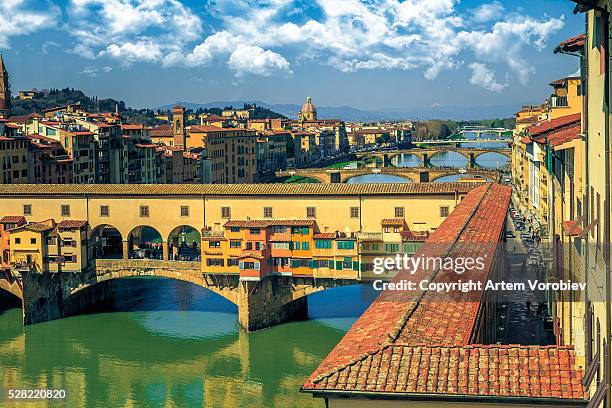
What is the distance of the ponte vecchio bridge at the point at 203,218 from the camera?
23.2 meters

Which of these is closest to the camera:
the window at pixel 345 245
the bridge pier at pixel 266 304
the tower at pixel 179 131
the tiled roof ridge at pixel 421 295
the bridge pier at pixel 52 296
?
the tiled roof ridge at pixel 421 295

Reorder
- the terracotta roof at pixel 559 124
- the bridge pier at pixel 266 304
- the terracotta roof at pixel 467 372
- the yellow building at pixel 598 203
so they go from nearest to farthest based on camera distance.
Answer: the yellow building at pixel 598 203 → the terracotta roof at pixel 467 372 → the terracotta roof at pixel 559 124 → the bridge pier at pixel 266 304

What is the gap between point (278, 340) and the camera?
21.5 metres

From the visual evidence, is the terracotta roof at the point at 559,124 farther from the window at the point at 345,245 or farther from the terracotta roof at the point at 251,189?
the terracotta roof at the point at 251,189

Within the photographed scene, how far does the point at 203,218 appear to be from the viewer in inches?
982

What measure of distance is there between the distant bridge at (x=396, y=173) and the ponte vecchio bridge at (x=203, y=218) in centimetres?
2909

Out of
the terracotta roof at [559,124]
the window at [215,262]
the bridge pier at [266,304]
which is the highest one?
the terracotta roof at [559,124]

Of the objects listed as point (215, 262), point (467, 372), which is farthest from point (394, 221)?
point (467, 372)

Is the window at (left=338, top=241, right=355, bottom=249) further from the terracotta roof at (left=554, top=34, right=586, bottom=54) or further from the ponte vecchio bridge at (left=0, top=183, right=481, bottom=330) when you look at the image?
the terracotta roof at (left=554, top=34, right=586, bottom=54)

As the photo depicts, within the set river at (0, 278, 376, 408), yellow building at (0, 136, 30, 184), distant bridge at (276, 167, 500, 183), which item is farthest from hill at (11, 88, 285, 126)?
river at (0, 278, 376, 408)

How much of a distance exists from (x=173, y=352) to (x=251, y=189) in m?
5.72

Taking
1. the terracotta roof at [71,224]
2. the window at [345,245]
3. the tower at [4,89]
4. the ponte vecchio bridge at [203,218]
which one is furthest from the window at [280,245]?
the tower at [4,89]

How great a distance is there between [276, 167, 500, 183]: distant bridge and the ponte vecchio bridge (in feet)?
95.4

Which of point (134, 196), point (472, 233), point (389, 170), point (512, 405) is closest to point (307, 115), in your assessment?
point (389, 170)
